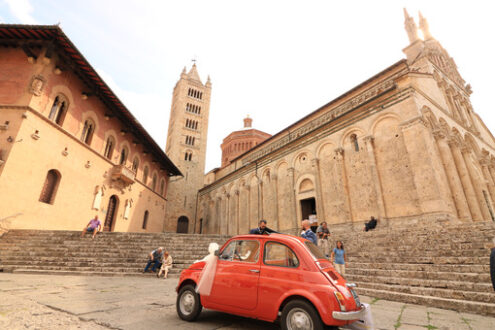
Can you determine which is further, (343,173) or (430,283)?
(343,173)

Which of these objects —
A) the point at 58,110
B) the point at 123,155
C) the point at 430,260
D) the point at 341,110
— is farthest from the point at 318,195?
the point at 58,110

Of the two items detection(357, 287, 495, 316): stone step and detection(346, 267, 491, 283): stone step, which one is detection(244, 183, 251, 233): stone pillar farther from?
detection(357, 287, 495, 316): stone step

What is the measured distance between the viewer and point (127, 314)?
12.1 feet

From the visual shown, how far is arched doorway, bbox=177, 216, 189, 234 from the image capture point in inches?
1181

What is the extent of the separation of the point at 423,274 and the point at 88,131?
750 inches

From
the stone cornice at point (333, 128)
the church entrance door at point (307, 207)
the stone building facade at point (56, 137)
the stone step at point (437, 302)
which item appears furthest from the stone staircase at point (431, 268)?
the stone building facade at point (56, 137)

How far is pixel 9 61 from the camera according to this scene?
12.0 metres

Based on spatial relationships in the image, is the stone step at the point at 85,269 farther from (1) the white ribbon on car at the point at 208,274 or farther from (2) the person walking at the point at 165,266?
(1) the white ribbon on car at the point at 208,274

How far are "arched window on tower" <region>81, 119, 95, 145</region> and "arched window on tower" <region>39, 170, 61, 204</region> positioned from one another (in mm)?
3037

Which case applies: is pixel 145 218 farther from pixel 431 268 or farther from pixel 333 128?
pixel 431 268

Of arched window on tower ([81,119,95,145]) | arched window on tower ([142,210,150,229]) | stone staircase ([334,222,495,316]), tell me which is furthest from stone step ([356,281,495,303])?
arched window on tower ([142,210,150,229])

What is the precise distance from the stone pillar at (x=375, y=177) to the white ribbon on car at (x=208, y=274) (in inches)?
469

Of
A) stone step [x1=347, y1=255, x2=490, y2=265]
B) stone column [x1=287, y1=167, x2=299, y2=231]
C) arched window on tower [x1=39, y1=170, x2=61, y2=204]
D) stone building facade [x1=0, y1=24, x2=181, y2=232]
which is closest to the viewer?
stone step [x1=347, y1=255, x2=490, y2=265]

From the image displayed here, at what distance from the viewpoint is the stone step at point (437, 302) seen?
4.54 metres
